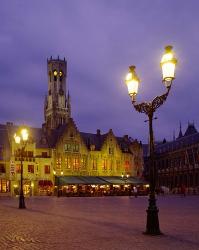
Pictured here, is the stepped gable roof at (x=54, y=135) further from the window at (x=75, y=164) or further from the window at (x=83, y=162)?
the window at (x=83, y=162)

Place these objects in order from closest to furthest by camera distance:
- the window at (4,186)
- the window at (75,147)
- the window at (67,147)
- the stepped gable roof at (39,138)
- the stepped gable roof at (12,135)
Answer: the window at (4,186) < the stepped gable roof at (12,135) < the stepped gable roof at (39,138) < the window at (67,147) < the window at (75,147)

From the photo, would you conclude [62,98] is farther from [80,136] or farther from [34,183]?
[34,183]

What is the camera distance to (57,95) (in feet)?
391

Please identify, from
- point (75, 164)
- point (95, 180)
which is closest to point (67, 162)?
point (75, 164)

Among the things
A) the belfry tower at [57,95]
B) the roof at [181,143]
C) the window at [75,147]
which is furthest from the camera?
the belfry tower at [57,95]

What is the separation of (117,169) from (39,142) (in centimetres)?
1507

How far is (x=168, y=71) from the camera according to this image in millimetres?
12602

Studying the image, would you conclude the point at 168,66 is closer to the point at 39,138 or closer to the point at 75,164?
the point at 39,138

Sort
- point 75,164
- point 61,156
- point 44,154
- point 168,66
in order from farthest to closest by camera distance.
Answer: point 75,164 → point 61,156 → point 44,154 → point 168,66

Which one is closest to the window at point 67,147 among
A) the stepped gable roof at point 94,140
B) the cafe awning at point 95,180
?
the stepped gable roof at point 94,140

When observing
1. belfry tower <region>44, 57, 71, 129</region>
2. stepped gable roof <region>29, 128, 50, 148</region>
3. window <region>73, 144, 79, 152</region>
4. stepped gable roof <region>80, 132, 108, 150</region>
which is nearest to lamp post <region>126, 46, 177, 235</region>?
stepped gable roof <region>29, 128, 50, 148</region>

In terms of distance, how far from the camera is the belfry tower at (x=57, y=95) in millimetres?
115875

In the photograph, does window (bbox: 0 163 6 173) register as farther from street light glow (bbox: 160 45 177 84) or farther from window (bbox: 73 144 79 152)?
street light glow (bbox: 160 45 177 84)

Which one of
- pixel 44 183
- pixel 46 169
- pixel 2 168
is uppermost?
pixel 2 168
